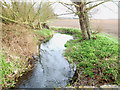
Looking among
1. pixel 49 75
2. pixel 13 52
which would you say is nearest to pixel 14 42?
pixel 13 52

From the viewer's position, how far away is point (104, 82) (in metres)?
3.90

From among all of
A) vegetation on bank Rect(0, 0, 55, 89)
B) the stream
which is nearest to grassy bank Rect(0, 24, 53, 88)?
vegetation on bank Rect(0, 0, 55, 89)

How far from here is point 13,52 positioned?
486 cm

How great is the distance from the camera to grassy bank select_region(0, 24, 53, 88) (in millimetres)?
3902

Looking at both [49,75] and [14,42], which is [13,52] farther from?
[49,75]

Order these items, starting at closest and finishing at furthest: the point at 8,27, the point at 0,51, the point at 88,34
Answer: the point at 0,51 → the point at 8,27 → the point at 88,34

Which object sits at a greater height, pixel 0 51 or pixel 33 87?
pixel 0 51

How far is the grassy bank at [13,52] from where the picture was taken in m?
3.90

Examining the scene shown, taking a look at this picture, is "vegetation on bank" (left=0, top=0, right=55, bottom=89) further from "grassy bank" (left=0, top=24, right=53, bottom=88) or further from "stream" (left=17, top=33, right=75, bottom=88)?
"stream" (left=17, top=33, right=75, bottom=88)

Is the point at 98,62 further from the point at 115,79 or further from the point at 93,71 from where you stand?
the point at 115,79

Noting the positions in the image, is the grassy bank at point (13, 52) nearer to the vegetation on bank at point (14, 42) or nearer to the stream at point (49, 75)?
the vegetation on bank at point (14, 42)

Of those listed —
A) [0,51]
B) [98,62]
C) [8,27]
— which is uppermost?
[8,27]

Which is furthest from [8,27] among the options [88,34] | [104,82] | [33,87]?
[88,34]

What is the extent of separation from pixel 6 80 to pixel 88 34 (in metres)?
7.55
